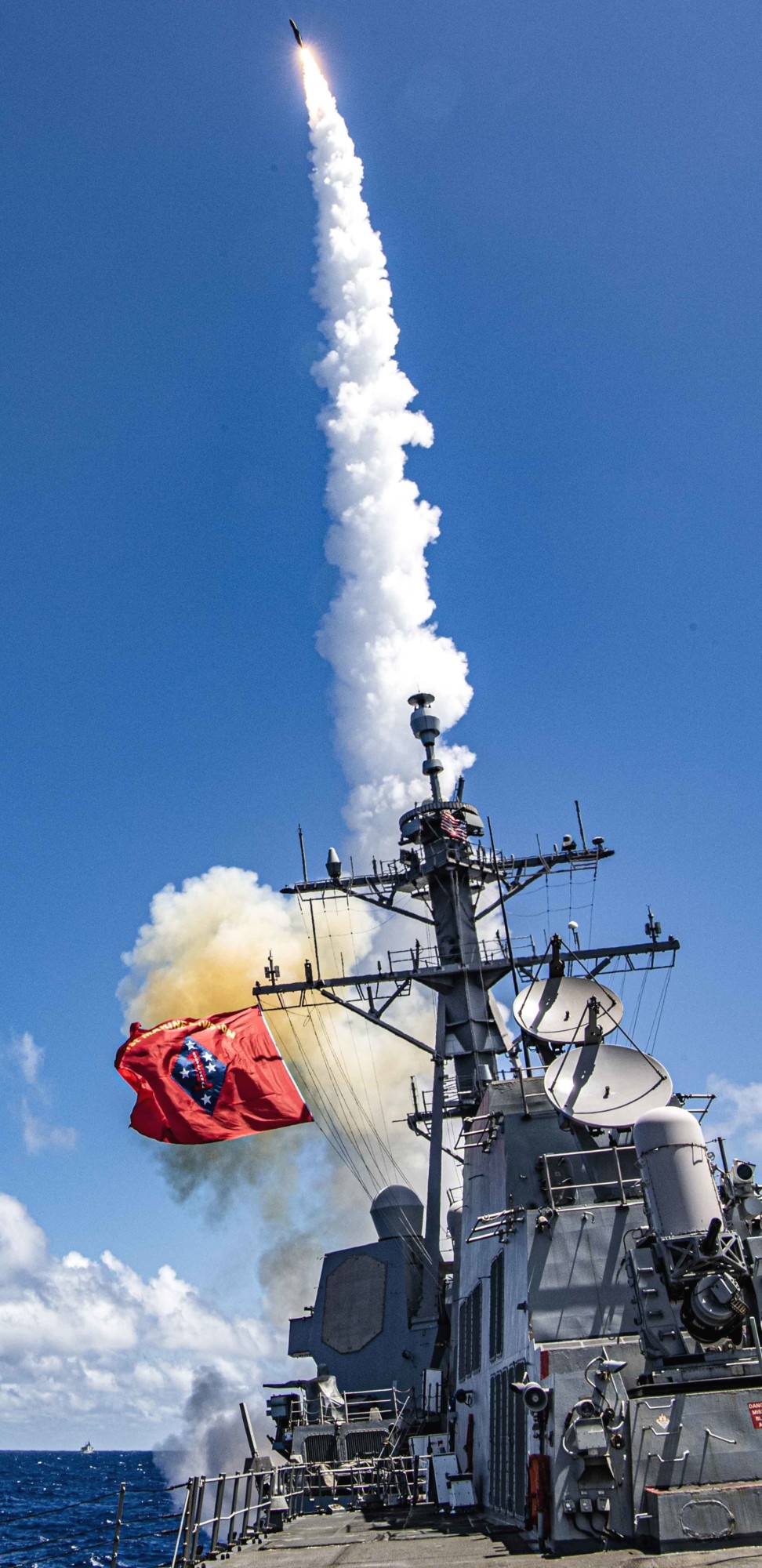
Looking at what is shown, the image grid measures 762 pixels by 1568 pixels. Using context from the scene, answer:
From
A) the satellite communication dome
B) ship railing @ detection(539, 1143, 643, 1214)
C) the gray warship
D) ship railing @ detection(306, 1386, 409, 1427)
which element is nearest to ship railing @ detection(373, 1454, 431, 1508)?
the gray warship

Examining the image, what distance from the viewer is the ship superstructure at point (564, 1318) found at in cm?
749

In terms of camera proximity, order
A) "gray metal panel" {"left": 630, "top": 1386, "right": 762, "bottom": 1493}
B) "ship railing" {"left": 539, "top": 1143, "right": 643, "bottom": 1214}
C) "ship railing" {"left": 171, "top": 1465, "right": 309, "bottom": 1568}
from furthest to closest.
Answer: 1. "ship railing" {"left": 539, "top": 1143, "right": 643, "bottom": 1214}
2. "ship railing" {"left": 171, "top": 1465, "right": 309, "bottom": 1568}
3. "gray metal panel" {"left": 630, "top": 1386, "right": 762, "bottom": 1493}

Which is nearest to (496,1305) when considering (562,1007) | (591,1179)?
(591,1179)

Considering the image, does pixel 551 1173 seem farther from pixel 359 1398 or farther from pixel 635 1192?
pixel 359 1398

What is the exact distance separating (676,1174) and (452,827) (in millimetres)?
16585

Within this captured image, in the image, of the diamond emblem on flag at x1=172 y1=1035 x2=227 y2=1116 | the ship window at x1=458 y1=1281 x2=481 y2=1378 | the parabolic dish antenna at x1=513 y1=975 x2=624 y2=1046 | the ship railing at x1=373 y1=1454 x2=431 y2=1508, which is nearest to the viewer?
the ship window at x1=458 y1=1281 x2=481 y2=1378

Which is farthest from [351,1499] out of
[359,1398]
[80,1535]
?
[80,1535]

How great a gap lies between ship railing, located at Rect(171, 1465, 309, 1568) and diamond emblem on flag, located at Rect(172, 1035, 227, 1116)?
4.25 metres

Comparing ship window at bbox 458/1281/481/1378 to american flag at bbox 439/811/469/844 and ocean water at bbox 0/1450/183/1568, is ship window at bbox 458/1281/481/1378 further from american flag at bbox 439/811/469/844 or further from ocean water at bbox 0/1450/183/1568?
american flag at bbox 439/811/469/844

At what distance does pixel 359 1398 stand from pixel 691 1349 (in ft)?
47.8

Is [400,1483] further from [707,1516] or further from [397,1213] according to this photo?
[707,1516]

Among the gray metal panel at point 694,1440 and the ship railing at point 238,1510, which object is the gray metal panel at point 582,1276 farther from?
the ship railing at point 238,1510

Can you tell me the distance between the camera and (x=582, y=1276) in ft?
31.9

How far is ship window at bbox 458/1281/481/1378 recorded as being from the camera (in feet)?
41.7
